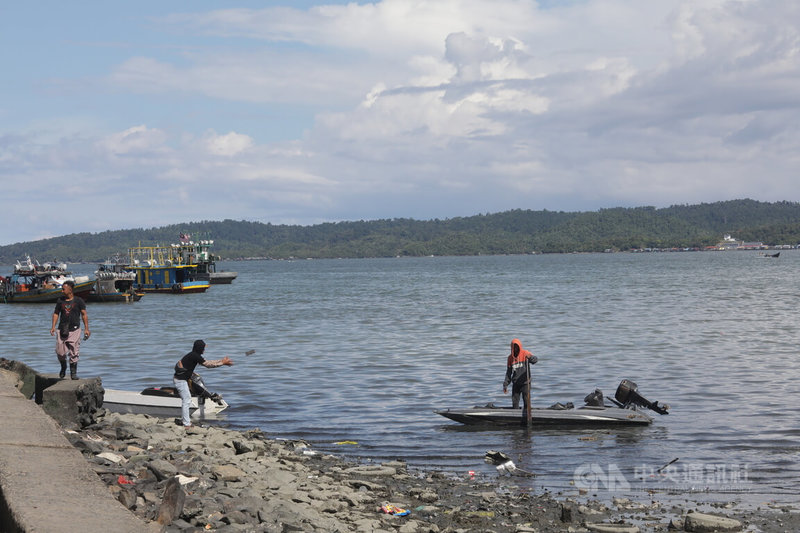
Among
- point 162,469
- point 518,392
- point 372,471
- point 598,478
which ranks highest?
point 162,469

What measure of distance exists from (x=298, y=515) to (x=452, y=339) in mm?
30595

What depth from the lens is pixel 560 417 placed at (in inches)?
760

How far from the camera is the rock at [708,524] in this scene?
450 inches

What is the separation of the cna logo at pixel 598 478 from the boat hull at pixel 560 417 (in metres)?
3.22

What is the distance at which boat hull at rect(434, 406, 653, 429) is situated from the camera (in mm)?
19141

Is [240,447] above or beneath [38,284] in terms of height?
beneath

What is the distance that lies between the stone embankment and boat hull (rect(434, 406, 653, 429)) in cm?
416

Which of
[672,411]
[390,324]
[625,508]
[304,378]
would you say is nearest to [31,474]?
[625,508]

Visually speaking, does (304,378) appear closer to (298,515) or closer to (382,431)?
(382,431)

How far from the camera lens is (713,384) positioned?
84.2 feet

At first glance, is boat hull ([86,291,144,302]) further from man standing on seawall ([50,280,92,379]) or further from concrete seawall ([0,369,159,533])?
concrete seawall ([0,369,159,533])

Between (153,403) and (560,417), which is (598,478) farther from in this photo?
(153,403)

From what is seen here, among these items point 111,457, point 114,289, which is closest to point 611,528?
point 111,457

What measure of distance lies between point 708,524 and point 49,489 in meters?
8.51
